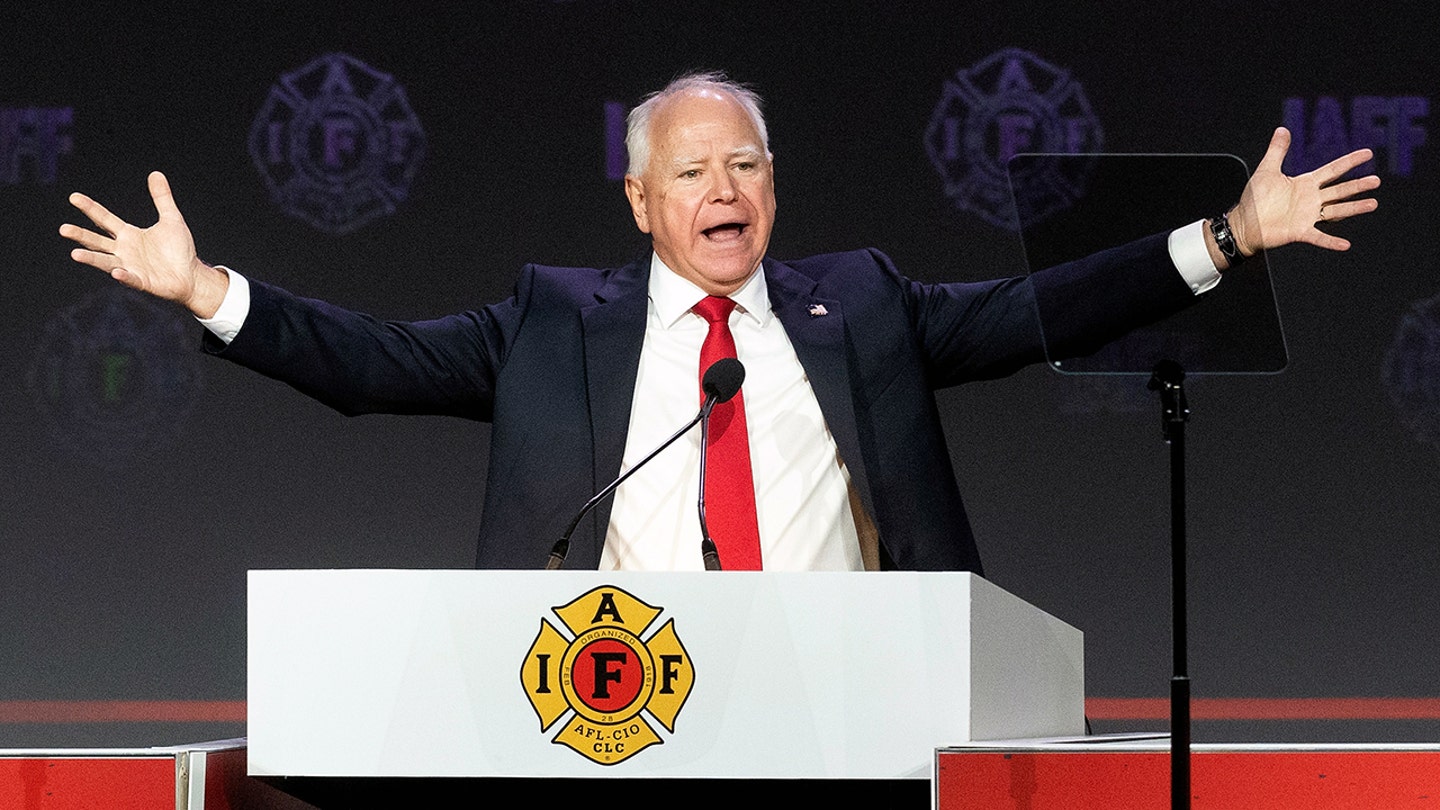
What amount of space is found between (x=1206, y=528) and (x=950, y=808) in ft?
8.02

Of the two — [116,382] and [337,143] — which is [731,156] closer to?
[337,143]

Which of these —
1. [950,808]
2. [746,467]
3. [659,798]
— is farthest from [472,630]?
[746,467]

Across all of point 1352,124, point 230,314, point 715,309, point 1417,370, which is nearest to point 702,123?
point 715,309

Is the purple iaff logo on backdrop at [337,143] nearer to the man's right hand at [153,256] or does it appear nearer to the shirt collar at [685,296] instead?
the shirt collar at [685,296]

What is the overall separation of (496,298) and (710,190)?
1.25 metres

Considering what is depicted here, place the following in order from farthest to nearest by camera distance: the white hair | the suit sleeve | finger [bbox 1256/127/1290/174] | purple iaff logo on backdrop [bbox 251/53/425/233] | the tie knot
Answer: purple iaff logo on backdrop [bbox 251/53/425/233]
the white hair
the tie knot
the suit sleeve
finger [bbox 1256/127/1290/174]

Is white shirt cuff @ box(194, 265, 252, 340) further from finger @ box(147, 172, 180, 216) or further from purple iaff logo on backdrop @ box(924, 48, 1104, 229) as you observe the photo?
purple iaff logo on backdrop @ box(924, 48, 1104, 229)

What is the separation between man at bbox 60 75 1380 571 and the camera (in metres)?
2.25

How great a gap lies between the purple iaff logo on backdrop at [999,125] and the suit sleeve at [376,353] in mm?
1341

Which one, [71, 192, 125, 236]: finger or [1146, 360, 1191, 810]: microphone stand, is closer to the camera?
[1146, 360, 1191, 810]: microphone stand

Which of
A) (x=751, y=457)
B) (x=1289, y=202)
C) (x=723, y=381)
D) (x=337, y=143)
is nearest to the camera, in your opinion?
(x=723, y=381)

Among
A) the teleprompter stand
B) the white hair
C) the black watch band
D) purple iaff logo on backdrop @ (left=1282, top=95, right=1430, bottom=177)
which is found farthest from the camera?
purple iaff logo on backdrop @ (left=1282, top=95, right=1430, bottom=177)

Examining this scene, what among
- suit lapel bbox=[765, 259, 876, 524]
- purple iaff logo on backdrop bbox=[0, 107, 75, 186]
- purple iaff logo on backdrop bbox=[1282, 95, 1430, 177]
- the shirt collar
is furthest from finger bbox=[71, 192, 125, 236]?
purple iaff logo on backdrop bbox=[1282, 95, 1430, 177]

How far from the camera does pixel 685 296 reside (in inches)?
105
